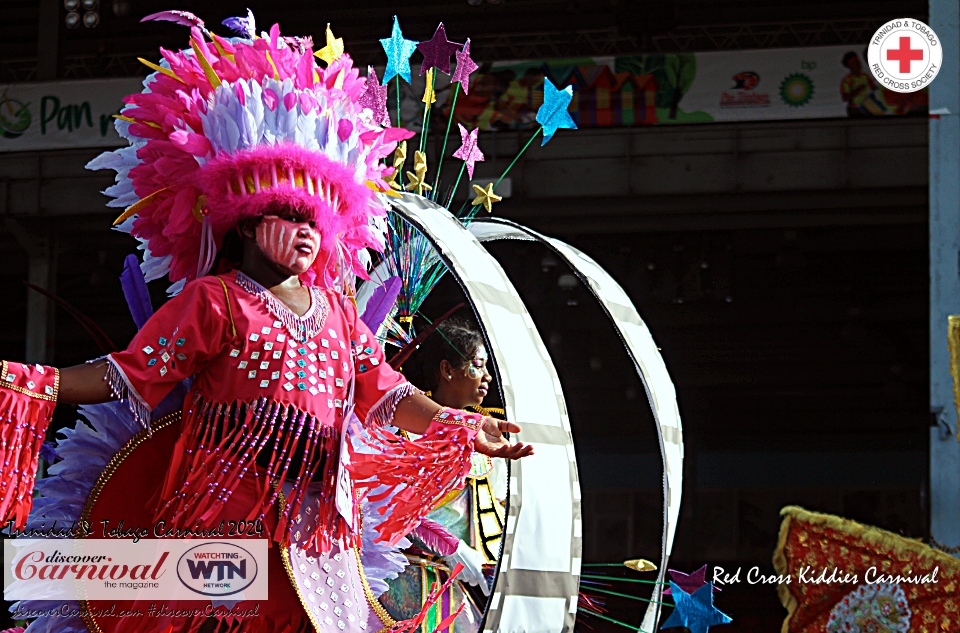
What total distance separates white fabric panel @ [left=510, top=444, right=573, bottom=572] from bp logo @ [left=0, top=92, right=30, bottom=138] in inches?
313

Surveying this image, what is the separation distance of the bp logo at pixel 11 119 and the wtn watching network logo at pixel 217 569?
7.81m

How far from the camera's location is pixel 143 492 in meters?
2.39

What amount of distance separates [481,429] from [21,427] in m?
0.84

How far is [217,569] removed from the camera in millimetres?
2289

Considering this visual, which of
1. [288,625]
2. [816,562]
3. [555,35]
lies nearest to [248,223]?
[288,625]

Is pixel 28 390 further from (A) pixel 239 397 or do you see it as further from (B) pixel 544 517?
(B) pixel 544 517

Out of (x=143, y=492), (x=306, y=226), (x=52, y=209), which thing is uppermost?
(x=52, y=209)

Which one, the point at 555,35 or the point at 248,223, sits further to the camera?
the point at 555,35

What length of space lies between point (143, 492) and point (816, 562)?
87.3 inches

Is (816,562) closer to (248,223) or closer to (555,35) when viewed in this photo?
(248,223)

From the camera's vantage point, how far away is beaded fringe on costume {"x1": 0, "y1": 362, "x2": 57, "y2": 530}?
2043mm

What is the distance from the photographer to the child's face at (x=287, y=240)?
93.5 inches

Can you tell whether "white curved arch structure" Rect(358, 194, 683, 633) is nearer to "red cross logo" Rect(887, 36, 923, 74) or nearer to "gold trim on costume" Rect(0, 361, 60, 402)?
"gold trim on costume" Rect(0, 361, 60, 402)

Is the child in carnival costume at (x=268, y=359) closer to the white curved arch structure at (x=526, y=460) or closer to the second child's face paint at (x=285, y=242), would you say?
the second child's face paint at (x=285, y=242)
